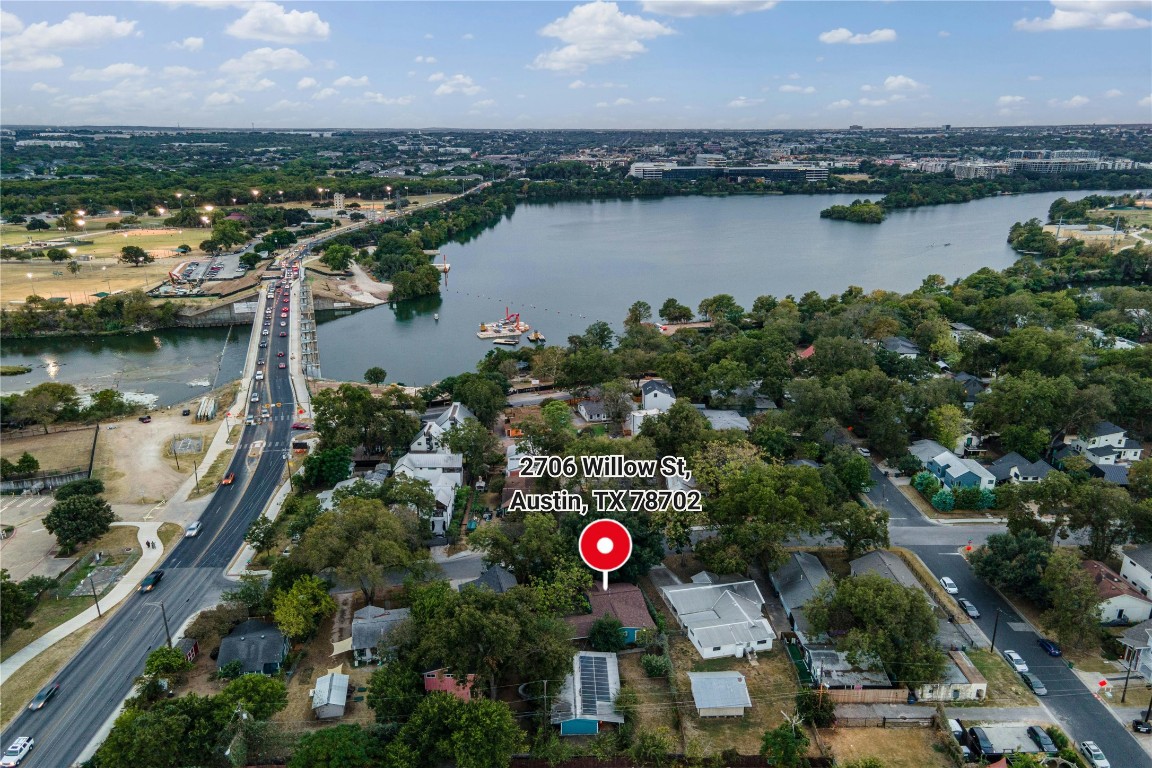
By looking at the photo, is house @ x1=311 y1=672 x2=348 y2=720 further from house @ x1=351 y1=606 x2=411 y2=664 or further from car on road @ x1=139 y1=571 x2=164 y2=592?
car on road @ x1=139 y1=571 x2=164 y2=592

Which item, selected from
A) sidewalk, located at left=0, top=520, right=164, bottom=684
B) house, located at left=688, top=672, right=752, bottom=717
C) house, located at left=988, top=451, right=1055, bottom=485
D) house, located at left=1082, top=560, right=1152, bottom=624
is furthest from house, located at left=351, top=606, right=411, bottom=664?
house, located at left=988, top=451, right=1055, bottom=485

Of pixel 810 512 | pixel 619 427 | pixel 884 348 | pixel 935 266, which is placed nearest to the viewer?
pixel 810 512

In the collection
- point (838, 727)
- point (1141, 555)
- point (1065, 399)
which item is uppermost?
point (1065, 399)

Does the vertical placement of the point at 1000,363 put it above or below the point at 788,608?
above

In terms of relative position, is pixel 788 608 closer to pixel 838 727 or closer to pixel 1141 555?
pixel 838 727

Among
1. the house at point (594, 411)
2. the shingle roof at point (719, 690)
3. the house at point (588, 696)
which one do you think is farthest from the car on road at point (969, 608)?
the house at point (594, 411)

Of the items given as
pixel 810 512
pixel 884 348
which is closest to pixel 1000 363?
pixel 884 348
